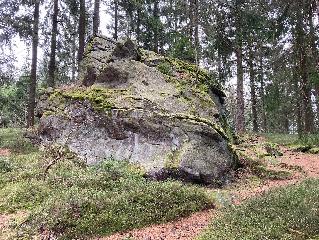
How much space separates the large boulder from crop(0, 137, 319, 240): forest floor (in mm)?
906

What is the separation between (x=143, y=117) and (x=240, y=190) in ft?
12.7

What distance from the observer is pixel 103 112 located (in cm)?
1319

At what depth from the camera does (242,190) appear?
11.3 m

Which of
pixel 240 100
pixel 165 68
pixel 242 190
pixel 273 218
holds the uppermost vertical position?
pixel 165 68

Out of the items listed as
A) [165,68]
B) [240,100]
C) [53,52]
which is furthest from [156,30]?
[165,68]

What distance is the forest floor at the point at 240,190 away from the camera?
304 inches

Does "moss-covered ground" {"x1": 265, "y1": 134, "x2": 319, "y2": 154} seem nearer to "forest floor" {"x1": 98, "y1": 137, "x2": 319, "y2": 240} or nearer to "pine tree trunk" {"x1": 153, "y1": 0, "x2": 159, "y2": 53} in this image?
"forest floor" {"x1": 98, "y1": 137, "x2": 319, "y2": 240}

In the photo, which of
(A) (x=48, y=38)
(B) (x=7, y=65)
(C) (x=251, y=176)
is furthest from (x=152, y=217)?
(A) (x=48, y=38)

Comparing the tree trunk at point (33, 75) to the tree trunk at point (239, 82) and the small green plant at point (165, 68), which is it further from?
the tree trunk at point (239, 82)

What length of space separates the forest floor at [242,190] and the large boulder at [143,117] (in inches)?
38.8

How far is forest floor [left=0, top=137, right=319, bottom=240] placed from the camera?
7.72m

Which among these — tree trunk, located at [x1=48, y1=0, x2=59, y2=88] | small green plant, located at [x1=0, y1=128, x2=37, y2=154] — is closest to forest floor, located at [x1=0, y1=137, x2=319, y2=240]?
small green plant, located at [x1=0, y1=128, x2=37, y2=154]

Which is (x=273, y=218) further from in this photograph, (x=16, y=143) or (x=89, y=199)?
(x=16, y=143)

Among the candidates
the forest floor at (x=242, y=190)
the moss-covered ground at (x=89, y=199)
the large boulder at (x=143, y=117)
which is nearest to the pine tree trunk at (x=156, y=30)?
the large boulder at (x=143, y=117)
